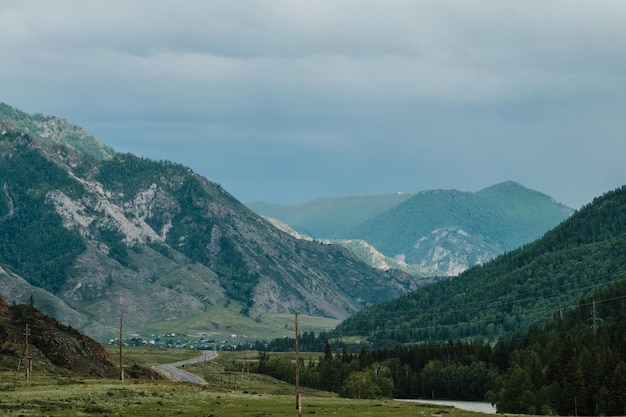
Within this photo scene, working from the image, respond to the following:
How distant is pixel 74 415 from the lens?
13462cm

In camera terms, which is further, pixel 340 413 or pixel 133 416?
pixel 340 413

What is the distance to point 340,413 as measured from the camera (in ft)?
527

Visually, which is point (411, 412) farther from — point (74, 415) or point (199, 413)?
point (74, 415)

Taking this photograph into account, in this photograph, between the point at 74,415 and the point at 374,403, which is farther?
the point at 374,403

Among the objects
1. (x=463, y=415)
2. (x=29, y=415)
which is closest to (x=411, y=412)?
(x=463, y=415)

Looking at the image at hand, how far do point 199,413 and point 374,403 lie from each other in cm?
5648

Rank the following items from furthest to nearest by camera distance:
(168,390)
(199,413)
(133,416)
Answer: (168,390) → (199,413) → (133,416)

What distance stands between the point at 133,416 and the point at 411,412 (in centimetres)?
4628

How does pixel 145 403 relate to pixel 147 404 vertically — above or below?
above

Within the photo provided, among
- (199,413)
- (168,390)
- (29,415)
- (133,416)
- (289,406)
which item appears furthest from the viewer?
(168,390)

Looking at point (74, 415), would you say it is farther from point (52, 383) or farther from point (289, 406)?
point (52, 383)

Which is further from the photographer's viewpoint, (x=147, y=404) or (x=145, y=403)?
(x=145, y=403)

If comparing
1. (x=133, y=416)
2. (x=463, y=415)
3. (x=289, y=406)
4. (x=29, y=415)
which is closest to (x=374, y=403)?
(x=289, y=406)

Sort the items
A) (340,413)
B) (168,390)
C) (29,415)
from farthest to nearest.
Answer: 1. (168,390)
2. (340,413)
3. (29,415)
